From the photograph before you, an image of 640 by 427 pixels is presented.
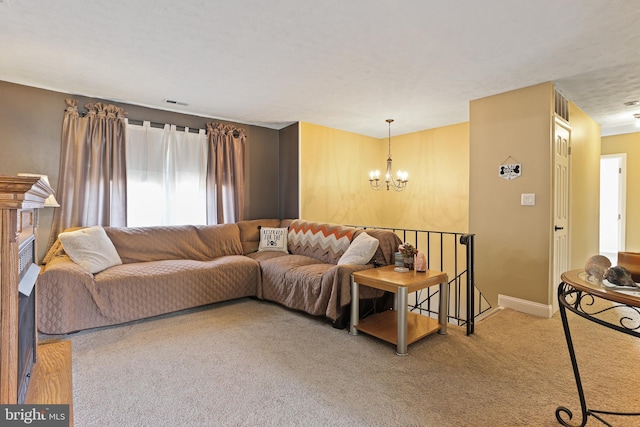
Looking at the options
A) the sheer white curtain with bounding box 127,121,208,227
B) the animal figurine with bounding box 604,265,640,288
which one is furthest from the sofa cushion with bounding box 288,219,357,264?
the animal figurine with bounding box 604,265,640,288

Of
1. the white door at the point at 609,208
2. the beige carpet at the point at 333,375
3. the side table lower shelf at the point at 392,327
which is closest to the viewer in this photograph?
the beige carpet at the point at 333,375

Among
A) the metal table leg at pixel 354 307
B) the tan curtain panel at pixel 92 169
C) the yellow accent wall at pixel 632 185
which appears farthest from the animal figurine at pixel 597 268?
the yellow accent wall at pixel 632 185

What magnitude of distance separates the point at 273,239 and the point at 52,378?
2.97 metres

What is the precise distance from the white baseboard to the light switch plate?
1007 mm

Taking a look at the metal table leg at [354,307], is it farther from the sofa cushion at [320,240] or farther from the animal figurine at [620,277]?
the animal figurine at [620,277]

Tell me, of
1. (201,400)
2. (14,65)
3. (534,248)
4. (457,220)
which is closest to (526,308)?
(534,248)

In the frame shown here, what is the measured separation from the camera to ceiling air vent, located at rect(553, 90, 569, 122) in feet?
10.8

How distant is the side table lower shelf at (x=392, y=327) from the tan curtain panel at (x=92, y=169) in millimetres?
2997

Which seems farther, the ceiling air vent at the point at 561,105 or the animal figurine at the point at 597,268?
the ceiling air vent at the point at 561,105

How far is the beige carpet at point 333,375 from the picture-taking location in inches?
67.2

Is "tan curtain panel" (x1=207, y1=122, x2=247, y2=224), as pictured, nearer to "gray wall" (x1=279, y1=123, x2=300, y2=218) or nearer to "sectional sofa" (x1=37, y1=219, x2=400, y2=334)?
"sectional sofa" (x1=37, y1=219, x2=400, y2=334)

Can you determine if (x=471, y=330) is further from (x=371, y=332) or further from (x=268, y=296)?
(x=268, y=296)

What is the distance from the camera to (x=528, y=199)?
332cm

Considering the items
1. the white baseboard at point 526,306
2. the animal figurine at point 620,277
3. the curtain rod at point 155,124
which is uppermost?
the curtain rod at point 155,124
